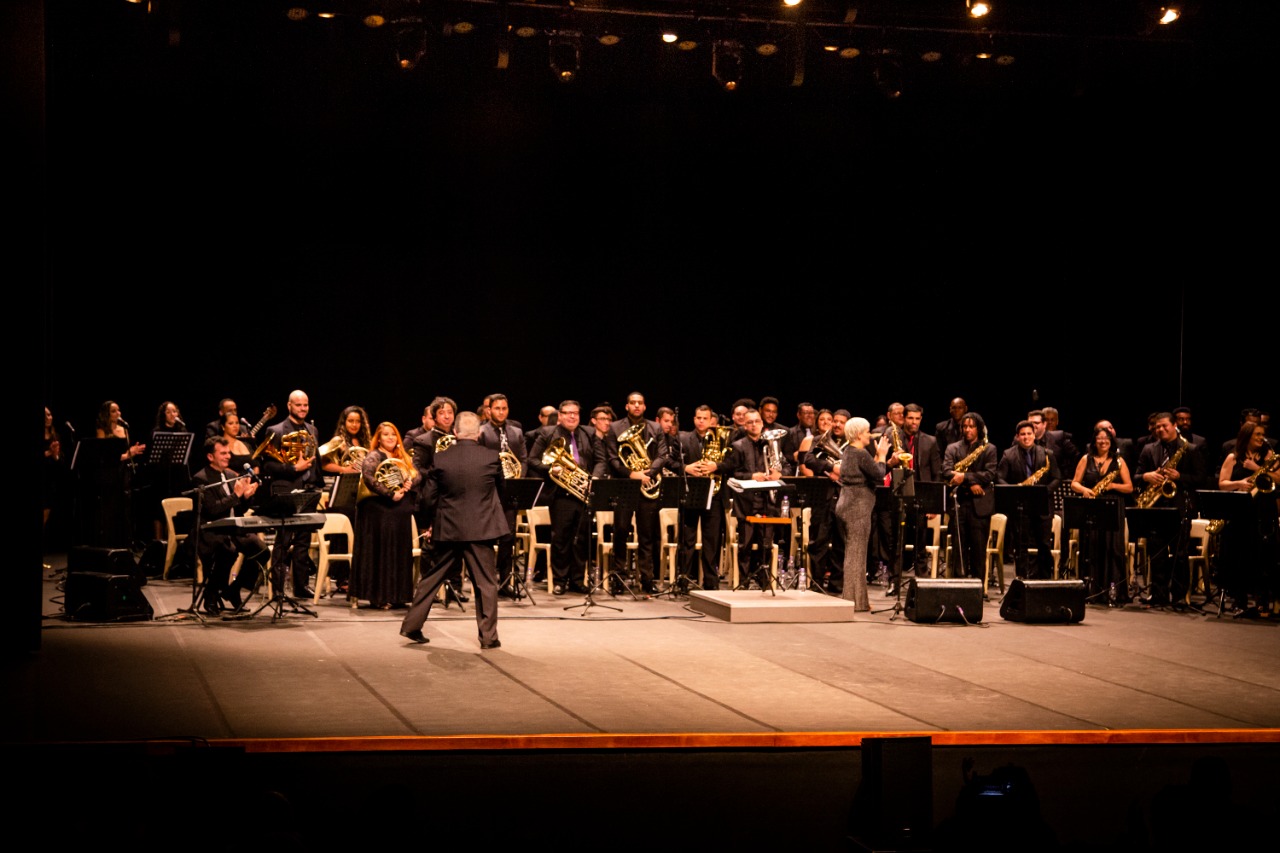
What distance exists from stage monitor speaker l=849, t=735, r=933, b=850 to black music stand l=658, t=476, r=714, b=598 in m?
6.76

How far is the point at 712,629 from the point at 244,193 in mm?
7906

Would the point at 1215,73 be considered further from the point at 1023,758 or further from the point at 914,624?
the point at 1023,758

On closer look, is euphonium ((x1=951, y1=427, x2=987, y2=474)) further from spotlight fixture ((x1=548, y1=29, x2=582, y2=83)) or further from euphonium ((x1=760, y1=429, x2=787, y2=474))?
spotlight fixture ((x1=548, y1=29, x2=582, y2=83))

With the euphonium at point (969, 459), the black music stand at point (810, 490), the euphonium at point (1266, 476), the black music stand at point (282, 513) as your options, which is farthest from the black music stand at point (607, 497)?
the euphonium at point (1266, 476)

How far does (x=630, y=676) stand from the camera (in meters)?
7.69

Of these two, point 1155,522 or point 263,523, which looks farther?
point 1155,522

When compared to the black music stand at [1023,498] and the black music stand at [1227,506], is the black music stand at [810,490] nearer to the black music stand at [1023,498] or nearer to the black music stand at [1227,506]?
the black music stand at [1023,498]

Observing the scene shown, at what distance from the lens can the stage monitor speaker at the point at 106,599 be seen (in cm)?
941

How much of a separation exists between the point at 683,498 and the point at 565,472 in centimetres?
133

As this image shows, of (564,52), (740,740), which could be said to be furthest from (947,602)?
(564,52)

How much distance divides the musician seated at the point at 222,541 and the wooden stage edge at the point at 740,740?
13.6ft

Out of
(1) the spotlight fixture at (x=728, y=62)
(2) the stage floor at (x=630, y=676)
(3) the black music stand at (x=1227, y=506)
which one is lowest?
(2) the stage floor at (x=630, y=676)

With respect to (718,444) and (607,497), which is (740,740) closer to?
(607,497)

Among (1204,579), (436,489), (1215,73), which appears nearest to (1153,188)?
(1215,73)
